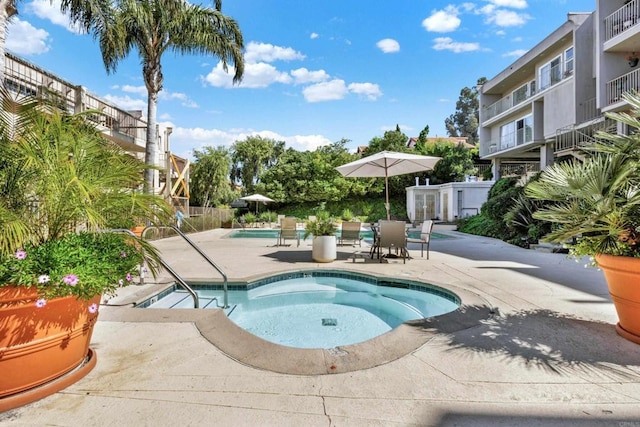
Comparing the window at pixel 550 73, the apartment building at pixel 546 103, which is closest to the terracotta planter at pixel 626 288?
the apartment building at pixel 546 103

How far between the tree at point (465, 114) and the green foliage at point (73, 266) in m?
80.0

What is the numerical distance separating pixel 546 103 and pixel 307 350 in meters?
18.9

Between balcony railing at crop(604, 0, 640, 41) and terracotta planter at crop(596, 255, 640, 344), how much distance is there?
527 inches

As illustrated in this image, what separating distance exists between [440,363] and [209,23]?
12.9 m

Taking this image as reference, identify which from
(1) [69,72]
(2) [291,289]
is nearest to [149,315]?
(2) [291,289]

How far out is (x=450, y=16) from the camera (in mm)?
15820

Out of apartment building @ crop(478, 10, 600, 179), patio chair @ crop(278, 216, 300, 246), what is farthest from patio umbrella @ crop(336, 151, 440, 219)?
apartment building @ crop(478, 10, 600, 179)

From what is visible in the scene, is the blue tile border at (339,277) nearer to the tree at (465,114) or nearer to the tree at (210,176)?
the tree at (210,176)

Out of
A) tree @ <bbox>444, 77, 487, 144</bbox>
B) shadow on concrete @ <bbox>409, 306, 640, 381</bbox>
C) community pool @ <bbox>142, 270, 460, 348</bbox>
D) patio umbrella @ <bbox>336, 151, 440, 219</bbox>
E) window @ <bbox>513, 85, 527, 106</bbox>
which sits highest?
tree @ <bbox>444, 77, 487, 144</bbox>

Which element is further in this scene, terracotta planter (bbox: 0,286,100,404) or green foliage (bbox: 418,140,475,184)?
green foliage (bbox: 418,140,475,184)

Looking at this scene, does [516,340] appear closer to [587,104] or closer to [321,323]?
[321,323]

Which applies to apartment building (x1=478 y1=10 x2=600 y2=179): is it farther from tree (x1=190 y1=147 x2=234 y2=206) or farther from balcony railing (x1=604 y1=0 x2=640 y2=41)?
tree (x1=190 y1=147 x2=234 y2=206)

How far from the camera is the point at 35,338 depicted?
2.10m

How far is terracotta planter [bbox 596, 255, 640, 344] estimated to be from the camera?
2.85 m
